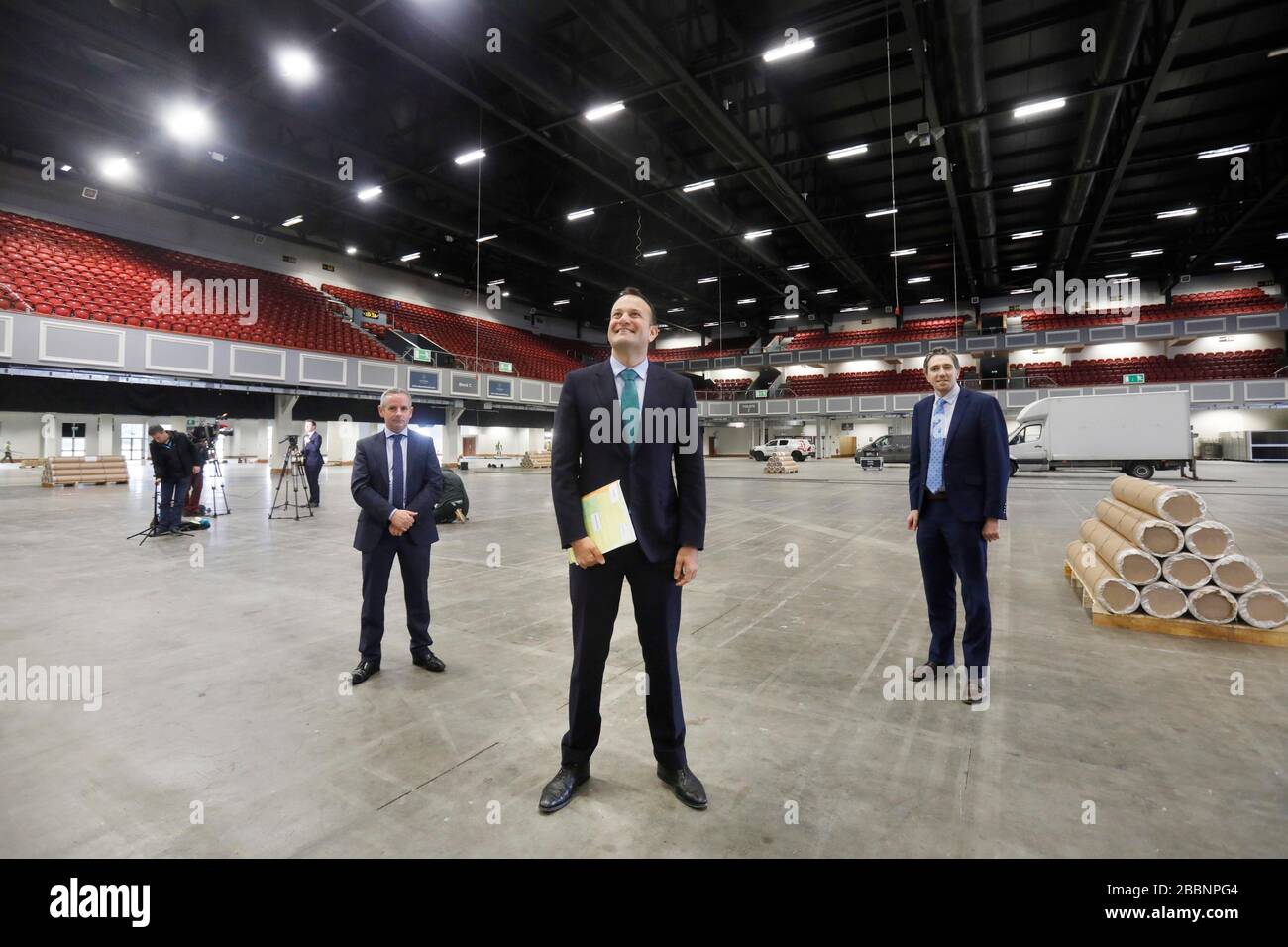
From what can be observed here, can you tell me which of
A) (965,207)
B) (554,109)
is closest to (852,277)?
(965,207)

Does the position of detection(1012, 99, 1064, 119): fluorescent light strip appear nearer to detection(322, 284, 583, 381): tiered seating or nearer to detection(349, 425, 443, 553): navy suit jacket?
detection(349, 425, 443, 553): navy suit jacket

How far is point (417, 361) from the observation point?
72.1 ft

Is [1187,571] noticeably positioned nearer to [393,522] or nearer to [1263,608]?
[1263,608]

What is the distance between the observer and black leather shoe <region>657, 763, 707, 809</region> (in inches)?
76.9

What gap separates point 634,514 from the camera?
2.01 meters

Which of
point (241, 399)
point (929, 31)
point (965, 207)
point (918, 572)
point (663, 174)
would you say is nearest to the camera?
point (918, 572)

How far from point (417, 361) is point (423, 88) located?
1026 centimetres

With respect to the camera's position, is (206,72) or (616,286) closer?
(206,72)

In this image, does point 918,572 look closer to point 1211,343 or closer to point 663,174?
point 663,174

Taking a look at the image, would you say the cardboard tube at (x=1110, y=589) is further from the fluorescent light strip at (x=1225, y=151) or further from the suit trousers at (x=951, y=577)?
the fluorescent light strip at (x=1225, y=151)

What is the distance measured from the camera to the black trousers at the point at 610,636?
6.73ft

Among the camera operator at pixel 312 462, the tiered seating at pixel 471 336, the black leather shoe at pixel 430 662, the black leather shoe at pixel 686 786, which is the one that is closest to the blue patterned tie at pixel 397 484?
the black leather shoe at pixel 430 662
